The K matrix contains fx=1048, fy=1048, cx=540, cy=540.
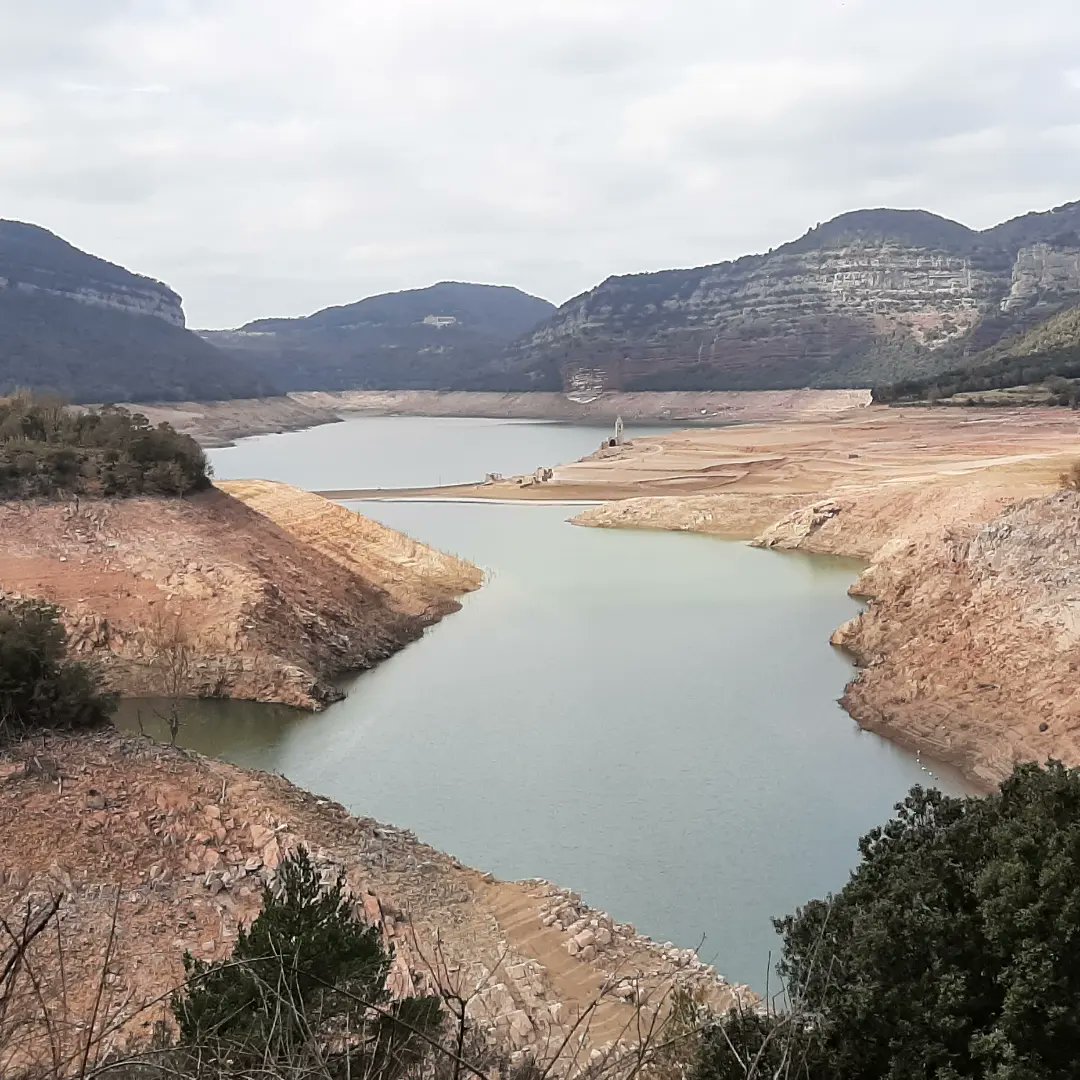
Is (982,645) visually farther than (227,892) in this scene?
Yes

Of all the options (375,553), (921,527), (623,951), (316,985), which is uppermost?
(316,985)

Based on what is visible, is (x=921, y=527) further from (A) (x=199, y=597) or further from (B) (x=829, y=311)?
(B) (x=829, y=311)

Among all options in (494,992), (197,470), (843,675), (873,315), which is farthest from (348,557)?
(873,315)

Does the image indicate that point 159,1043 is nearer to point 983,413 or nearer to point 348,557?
point 348,557

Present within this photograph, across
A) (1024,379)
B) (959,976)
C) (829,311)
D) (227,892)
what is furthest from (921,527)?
(829,311)

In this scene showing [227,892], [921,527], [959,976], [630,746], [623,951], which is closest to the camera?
[959,976]

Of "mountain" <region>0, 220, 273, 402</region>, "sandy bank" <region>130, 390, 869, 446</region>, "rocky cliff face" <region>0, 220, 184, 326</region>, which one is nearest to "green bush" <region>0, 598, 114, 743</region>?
"sandy bank" <region>130, 390, 869, 446</region>

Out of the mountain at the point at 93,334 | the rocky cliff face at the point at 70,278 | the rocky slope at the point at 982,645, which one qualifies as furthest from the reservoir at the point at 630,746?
the rocky cliff face at the point at 70,278

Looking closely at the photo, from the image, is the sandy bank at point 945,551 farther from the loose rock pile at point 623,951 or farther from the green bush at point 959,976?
the green bush at point 959,976
